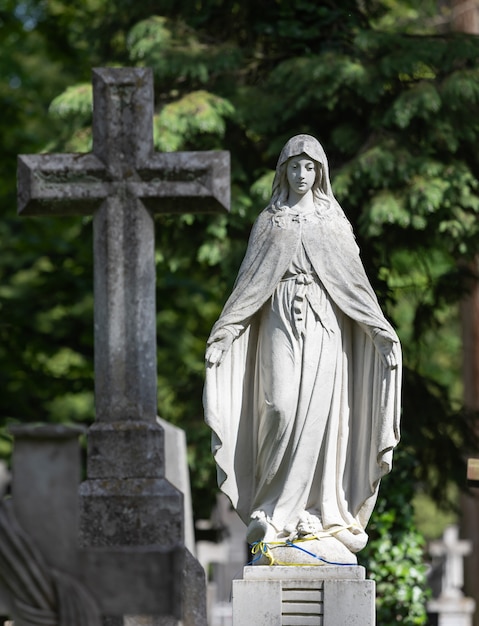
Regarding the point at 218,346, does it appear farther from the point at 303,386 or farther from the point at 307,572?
the point at 307,572

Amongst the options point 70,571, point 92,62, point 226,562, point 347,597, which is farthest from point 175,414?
point 70,571

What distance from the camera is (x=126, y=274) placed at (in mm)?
8430

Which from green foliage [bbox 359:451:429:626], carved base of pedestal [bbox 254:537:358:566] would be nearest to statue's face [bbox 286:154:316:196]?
carved base of pedestal [bbox 254:537:358:566]

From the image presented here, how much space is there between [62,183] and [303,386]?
1899 millimetres

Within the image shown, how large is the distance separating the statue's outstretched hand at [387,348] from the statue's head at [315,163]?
0.88 meters

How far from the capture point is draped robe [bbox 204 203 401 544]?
816 cm

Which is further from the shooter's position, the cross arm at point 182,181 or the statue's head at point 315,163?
the cross arm at point 182,181

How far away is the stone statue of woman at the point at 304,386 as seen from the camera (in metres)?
8.15

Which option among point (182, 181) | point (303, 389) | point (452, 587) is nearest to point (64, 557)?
point (303, 389)

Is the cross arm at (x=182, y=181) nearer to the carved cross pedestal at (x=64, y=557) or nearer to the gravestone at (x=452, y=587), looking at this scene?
the carved cross pedestal at (x=64, y=557)

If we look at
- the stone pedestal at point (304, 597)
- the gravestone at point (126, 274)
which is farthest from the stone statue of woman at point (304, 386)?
the gravestone at point (126, 274)

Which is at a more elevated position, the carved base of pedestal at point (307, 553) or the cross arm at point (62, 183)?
the cross arm at point (62, 183)

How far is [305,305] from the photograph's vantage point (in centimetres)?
824

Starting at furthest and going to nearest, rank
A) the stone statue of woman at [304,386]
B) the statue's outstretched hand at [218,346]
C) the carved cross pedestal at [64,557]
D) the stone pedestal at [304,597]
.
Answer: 1. the statue's outstretched hand at [218,346]
2. the stone statue of woman at [304,386]
3. the stone pedestal at [304,597]
4. the carved cross pedestal at [64,557]
